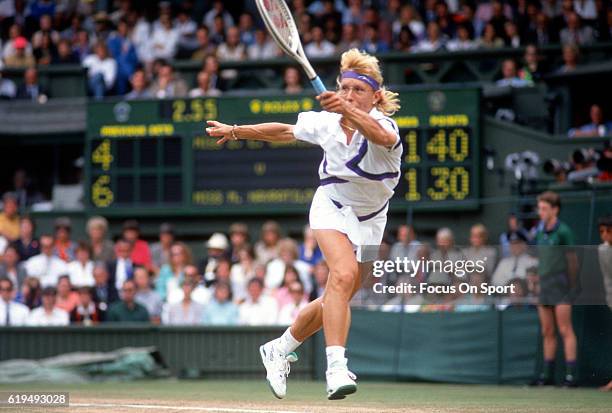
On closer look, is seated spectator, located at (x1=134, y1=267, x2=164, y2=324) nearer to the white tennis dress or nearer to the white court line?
the white court line

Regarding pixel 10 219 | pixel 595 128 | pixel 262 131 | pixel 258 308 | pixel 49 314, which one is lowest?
pixel 49 314

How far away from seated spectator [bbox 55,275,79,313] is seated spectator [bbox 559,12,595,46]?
7678 millimetres

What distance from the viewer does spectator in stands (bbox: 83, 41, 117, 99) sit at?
20078mm

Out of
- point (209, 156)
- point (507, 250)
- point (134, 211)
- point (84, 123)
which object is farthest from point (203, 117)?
point (507, 250)

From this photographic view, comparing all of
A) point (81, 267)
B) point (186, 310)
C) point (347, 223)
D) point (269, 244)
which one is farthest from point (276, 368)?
point (81, 267)

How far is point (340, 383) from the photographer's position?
8.17 meters

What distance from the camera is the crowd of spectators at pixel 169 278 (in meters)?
15.0

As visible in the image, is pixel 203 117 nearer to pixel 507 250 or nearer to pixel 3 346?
pixel 3 346

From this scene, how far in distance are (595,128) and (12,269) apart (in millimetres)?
7754

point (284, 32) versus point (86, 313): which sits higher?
point (284, 32)

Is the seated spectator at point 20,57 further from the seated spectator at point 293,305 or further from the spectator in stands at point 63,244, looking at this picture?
the seated spectator at point 293,305

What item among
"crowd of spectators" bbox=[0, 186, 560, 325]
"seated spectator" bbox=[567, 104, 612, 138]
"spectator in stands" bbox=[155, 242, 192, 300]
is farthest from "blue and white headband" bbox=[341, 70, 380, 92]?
"seated spectator" bbox=[567, 104, 612, 138]

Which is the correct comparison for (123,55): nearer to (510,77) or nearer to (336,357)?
(510,77)

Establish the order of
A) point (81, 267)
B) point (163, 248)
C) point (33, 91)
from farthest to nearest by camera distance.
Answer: point (33, 91), point (163, 248), point (81, 267)
